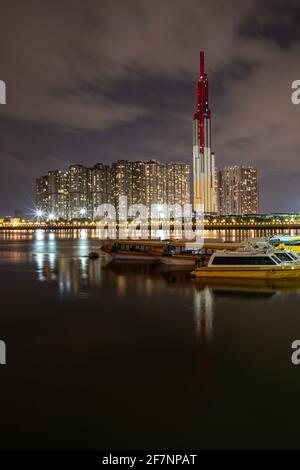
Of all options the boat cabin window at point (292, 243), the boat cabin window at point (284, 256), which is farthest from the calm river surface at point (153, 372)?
the boat cabin window at point (292, 243)

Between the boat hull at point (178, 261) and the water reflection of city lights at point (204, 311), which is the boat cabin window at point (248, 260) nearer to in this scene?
the water reflection of city lights at point (204, 311)

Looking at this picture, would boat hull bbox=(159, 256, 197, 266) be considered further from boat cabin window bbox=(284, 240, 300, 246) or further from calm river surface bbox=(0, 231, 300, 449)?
calm river surface bbox=(0, 231, 300, 449)

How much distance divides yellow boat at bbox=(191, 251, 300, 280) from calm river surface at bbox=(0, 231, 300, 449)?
7.91 feet

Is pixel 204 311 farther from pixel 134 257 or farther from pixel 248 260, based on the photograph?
pixel 134 257

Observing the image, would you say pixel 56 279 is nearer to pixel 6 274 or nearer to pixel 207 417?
pixel 6 274

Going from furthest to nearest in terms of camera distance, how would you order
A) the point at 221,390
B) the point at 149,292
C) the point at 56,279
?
the point at 56,279, the point at 149,292, the point at 221,390

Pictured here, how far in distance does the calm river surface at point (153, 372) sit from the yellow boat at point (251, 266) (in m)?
2.41

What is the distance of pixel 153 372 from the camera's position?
36.7 feet

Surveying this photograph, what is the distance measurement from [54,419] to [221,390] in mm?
3871

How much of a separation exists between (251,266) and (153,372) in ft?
47.3

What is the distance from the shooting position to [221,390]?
394 inches

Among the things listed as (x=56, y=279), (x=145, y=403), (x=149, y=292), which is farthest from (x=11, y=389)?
(x=56, y=279)

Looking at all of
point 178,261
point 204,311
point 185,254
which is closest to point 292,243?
point 185,254

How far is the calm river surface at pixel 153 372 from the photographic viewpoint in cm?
820
